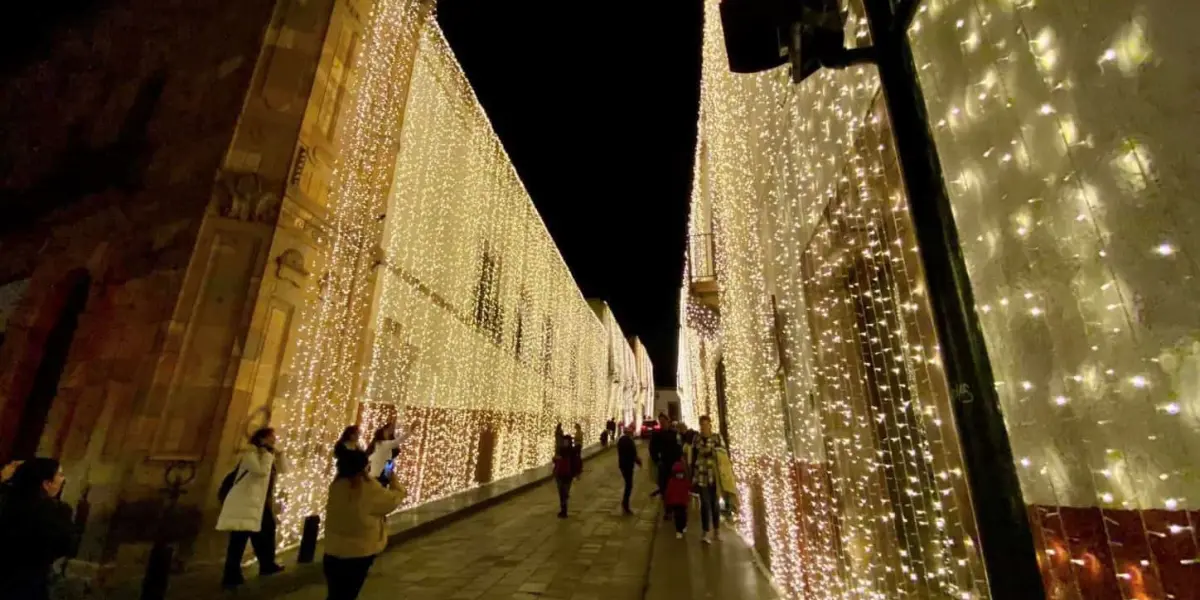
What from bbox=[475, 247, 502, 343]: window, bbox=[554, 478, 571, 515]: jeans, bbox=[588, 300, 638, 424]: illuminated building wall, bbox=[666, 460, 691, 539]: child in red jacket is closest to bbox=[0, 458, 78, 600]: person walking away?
bbox=[666, 460, 691, 539]: child in red jacket

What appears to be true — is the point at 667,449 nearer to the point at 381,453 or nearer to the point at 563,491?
the point at 563,491

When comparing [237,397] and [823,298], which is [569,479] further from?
[823,298]

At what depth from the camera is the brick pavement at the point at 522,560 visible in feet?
16.9

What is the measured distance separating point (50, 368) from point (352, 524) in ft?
21.0

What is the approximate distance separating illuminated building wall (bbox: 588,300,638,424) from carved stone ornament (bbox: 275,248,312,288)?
28.4m

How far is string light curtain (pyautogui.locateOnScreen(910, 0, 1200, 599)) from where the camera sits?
1.09 m

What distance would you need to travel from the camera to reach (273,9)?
705cm

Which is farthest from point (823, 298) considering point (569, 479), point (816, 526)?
point (569, 479)

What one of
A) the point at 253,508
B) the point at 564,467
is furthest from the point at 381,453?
the point at 564,467

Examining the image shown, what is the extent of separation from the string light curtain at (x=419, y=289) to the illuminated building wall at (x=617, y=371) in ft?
62.4

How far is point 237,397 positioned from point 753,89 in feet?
22.1

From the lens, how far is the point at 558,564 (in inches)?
249

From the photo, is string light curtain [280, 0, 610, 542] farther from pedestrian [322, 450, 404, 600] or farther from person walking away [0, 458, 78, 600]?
pedestrian [322, 450, 404, 600]

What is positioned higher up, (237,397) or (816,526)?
(237,397)
